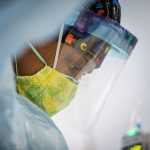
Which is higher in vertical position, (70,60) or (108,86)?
(70,60)

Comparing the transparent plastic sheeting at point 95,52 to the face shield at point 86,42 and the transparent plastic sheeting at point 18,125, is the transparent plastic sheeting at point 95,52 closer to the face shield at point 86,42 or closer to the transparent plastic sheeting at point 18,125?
the face shield at point 86,42

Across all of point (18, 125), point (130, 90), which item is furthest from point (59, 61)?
point (130, 90)

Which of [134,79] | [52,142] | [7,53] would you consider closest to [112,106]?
[134,79]

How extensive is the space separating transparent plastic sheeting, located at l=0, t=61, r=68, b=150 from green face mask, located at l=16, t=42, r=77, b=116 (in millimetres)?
400

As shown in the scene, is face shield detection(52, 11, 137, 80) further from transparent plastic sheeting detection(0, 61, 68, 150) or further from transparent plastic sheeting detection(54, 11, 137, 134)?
transparent plastic sheeting detection(0, 61, 68, 150)

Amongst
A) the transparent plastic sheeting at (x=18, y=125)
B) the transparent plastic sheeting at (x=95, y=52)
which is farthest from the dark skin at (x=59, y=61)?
the transparent plastic sheeting at (x=18, y=125)

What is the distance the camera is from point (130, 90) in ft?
6.72

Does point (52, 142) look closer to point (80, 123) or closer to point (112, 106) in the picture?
point (80, 123)

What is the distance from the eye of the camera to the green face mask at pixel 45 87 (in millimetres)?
1186

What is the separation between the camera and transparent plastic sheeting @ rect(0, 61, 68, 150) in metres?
0.56

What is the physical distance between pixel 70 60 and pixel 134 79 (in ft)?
2.96

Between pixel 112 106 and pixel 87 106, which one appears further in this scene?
pixel 112 106

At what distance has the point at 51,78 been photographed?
1.21 meters

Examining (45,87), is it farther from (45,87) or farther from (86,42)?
(86,42)
